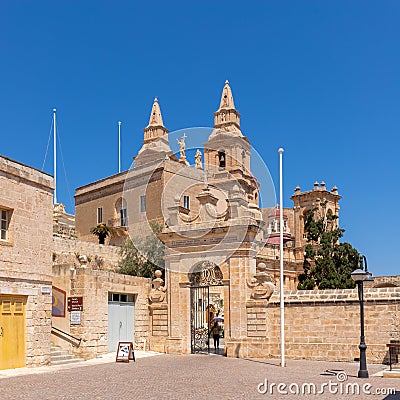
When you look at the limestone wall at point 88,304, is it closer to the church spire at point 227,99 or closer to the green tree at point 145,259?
the green tree at point 145,259

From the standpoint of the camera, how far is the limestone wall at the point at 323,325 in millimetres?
20344

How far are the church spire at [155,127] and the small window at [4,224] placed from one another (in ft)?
114

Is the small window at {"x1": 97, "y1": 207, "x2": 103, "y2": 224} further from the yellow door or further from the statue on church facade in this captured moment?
the yellow door

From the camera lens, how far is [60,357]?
2036cm

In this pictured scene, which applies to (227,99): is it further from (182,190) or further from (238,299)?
(238,299)

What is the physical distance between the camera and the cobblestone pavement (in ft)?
42.0

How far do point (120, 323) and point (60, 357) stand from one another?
3.89m

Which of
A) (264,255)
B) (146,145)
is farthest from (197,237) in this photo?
(146,145)

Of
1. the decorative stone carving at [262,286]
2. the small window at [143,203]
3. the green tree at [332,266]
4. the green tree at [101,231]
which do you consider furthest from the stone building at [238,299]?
the green tree at [101,231]

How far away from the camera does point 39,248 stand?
755 inches

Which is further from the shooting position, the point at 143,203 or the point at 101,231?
the point at 143,203

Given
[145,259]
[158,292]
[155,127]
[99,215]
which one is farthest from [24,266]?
[155,127]

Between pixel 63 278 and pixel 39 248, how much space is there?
3.52 meters

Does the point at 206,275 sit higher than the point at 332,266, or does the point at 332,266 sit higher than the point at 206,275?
the point at 206,275
